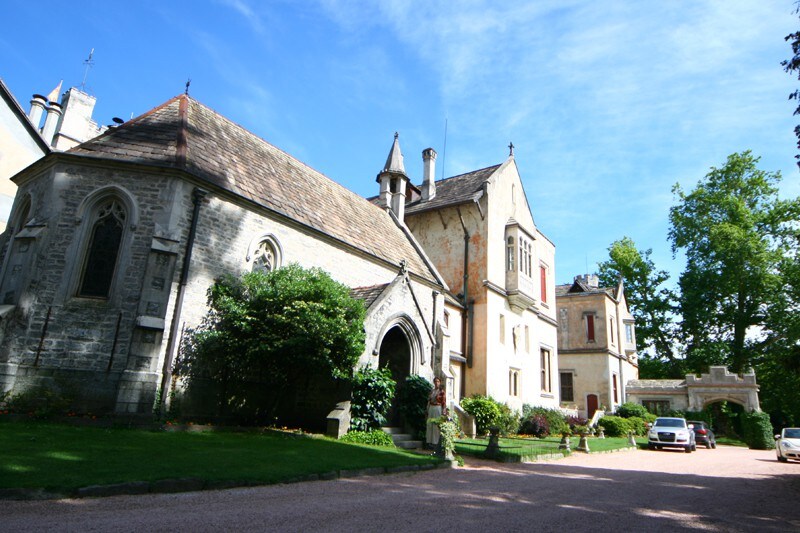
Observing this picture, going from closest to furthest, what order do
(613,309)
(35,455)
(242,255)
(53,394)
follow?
(35,455) → (53,394) → (242,255) → (613,309)

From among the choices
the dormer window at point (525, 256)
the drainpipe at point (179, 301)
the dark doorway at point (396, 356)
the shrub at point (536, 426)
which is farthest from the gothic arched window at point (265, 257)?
the shrub at point (536, 426)

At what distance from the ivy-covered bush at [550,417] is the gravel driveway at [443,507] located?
14.0 m

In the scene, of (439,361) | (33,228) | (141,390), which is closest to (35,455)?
(141,390)

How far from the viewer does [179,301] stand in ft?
42.2

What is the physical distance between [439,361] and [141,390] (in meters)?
9.96

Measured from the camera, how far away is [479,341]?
2358cm

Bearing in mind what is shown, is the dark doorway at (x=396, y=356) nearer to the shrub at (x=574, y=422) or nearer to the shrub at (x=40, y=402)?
the shrub at (x=40, y=402)

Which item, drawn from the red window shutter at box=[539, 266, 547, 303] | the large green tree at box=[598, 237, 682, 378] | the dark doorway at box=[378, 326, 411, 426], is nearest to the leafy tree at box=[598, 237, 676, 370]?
the large green tree at box=[598, 237, 682, 378]

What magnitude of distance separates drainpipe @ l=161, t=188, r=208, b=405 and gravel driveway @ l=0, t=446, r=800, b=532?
6108mm

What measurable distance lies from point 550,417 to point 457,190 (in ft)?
42.8

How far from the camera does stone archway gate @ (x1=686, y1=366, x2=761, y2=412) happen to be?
34.0m

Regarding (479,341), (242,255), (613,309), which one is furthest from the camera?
(613,309)

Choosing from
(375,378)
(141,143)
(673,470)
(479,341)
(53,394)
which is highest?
(141,143)

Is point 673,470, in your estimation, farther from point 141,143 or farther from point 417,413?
point 141,143
